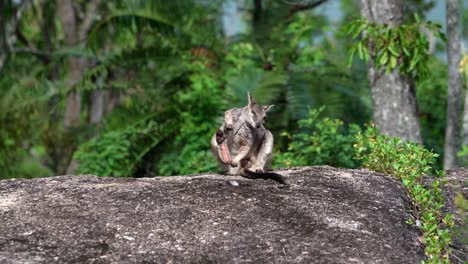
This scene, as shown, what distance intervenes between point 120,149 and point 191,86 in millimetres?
1905

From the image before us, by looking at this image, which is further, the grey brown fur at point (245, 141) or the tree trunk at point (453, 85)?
the tree trunk at point (453, 85)

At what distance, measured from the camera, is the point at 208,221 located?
629 centimetres

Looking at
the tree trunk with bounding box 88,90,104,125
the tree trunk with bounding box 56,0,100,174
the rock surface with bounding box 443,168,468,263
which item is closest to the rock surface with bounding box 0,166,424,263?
the rock surface with bounding box 443,168,468,263

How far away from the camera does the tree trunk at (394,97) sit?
10742 millimetres

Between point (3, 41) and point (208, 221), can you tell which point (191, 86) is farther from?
point (208, 221)

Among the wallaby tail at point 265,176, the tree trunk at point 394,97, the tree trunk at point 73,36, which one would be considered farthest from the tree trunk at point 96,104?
the wallaby tail at point 265,176

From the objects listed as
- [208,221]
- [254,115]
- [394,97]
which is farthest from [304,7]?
[208,221]

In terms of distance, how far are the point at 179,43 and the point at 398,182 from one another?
8.77 m

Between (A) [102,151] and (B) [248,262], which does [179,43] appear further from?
(B) [248,262]

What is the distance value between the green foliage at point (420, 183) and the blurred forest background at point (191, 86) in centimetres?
258

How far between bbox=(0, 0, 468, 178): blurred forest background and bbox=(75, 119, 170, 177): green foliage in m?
0.02

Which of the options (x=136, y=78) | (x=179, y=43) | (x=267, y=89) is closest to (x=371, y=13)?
(x=267, y=89)

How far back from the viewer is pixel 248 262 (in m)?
5.70

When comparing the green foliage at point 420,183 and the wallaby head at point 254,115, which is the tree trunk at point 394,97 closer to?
the green foliage at point 420,183
